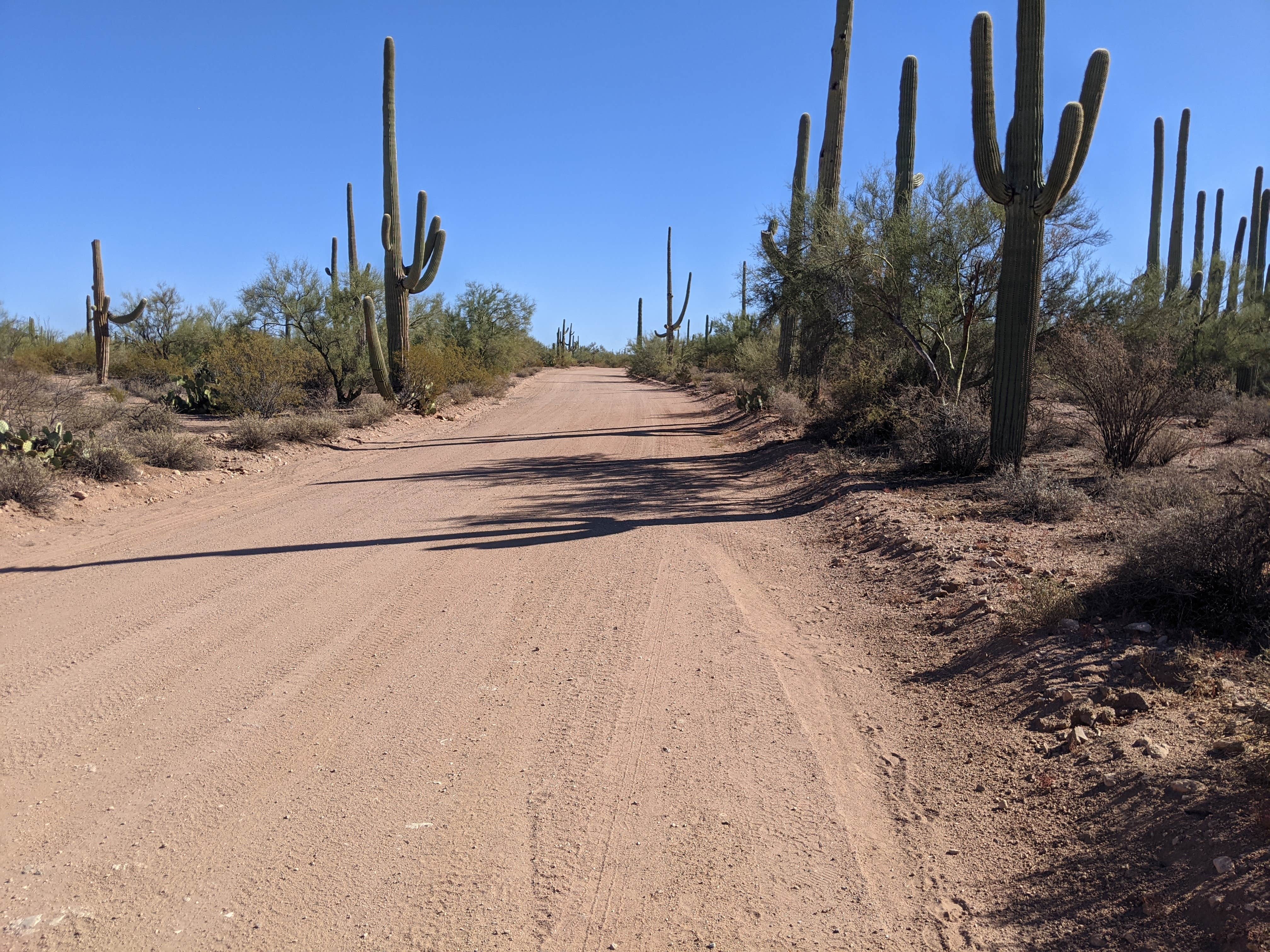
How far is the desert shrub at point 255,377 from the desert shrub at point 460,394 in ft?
28.6

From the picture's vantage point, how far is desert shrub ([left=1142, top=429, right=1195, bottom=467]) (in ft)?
36.4

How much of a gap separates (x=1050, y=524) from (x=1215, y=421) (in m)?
11.9

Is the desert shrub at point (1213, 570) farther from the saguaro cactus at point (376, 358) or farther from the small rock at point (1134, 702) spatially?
the saguaro cactus at point (376, 358)

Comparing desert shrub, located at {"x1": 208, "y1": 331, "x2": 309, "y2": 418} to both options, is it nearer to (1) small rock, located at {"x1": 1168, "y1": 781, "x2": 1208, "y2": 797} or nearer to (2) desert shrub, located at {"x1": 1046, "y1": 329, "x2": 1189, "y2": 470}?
(2) desert shrub, located at {"x1": 1046, "y1": 329, "x2": 1189, "y2": 470}

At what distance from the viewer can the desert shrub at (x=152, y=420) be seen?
47.6 ft

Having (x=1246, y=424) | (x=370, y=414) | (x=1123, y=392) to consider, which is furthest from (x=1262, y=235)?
(x=370, y=414)

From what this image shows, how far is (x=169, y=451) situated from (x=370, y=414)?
753 centimetres

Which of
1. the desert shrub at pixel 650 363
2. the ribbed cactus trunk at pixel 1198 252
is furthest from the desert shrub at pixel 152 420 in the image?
the desert shrub at pixel 650 363

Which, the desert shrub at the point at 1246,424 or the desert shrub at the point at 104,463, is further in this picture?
the desert shrub at the point at 1246,424

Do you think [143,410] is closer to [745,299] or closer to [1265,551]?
[745,299]

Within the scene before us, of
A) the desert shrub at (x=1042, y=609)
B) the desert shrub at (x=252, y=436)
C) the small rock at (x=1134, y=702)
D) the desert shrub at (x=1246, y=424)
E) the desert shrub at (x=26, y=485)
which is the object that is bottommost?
the small rock at (x=1134, y=702)

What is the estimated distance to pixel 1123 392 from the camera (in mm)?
10750

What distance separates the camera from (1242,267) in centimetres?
2838

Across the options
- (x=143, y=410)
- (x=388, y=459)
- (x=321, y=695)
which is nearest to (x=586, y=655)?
(x=321, y=695)
